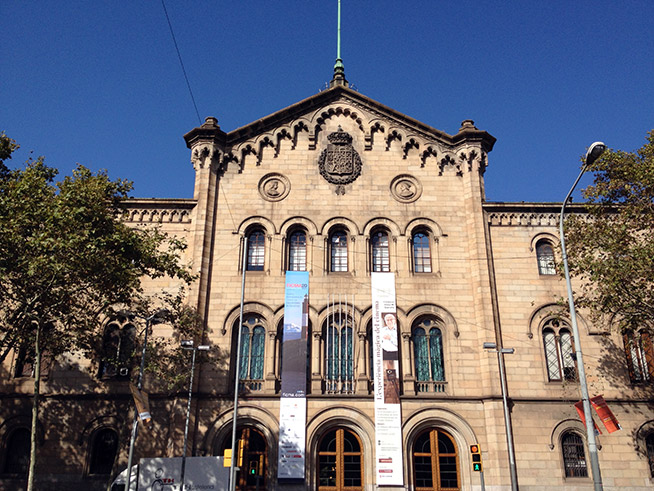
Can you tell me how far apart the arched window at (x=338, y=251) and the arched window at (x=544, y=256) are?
9.80 meters

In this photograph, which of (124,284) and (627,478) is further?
(627,478)

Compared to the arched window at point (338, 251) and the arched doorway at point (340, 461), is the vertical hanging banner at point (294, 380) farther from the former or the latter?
the arched window at point (338, 251)

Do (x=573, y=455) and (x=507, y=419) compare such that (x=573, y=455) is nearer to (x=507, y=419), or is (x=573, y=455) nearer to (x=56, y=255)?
(x=507, y=419)

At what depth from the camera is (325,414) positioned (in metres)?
25.0

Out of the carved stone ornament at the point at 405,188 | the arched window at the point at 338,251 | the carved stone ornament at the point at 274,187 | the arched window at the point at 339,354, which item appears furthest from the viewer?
the carved stone ornament at the point at 405,188

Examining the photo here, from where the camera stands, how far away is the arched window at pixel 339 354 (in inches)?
1014

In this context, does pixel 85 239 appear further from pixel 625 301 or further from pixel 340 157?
pixel 625 301

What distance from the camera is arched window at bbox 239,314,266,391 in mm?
25781

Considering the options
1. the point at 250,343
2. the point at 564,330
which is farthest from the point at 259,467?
the point at 564,330

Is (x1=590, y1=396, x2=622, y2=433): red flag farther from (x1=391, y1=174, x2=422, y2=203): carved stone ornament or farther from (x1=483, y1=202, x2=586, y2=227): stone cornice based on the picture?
(x1=391, y1=174, x2=422, y2=203): carved stone ornament

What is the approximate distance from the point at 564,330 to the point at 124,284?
20.2 m

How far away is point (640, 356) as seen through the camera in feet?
86.9

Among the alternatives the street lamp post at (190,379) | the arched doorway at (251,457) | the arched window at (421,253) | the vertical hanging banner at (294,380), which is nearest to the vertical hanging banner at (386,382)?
the arched window at (421,253)

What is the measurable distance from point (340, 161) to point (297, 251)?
214 inches
